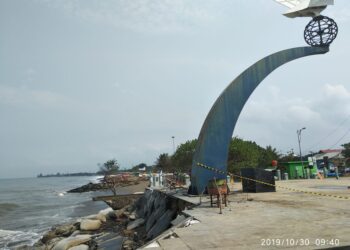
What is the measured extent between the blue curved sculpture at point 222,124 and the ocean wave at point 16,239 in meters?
11.8

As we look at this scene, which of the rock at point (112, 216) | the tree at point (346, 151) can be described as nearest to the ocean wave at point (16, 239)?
the rock at point (112, 216)

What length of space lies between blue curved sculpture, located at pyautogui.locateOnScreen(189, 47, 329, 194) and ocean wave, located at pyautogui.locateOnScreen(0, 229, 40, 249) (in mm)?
11784

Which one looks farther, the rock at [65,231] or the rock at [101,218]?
the rock at [101,218]

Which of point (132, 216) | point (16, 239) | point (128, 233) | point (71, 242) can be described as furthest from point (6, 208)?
point (71, 242)

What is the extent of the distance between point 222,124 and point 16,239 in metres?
16.1

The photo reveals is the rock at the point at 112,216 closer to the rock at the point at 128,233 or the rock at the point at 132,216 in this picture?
the rock at the point at 132,216

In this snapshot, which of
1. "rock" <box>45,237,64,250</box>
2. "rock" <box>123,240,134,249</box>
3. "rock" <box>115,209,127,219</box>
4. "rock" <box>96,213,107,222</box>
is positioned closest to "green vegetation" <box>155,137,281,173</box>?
"rock" <box>115,209,127,219</box>

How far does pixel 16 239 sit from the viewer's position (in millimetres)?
23812

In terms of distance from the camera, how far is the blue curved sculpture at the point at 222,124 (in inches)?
669

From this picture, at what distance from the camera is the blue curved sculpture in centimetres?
1700

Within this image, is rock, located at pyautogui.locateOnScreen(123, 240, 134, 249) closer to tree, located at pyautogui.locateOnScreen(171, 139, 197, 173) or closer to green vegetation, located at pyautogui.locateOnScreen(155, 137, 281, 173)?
green vegetation, located at pyautogui.locateOnScreen(155, 137, 281, 173)

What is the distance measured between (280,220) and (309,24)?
46.0 feet

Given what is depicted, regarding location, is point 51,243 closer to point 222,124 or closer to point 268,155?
point 222,124

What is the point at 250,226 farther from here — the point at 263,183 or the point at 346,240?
the point at 263,183
